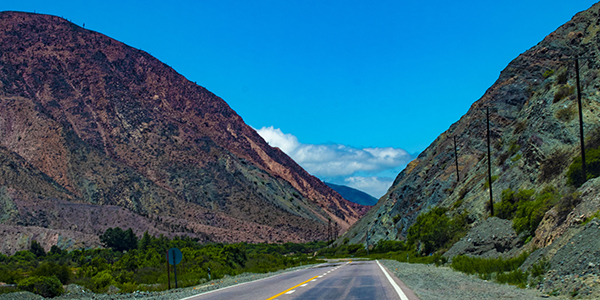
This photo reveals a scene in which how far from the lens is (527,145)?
39219mm

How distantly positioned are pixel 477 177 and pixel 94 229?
228 feet

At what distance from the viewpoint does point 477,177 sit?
50094 millimetres

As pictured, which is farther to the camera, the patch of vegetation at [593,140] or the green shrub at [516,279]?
the patch of vegetation at [593,140]

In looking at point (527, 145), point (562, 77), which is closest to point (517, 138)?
point (562, 77)

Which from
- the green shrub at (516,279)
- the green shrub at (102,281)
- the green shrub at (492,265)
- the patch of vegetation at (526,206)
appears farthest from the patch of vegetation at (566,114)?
the green shrub at (102,281)

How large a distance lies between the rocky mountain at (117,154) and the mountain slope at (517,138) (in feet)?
132

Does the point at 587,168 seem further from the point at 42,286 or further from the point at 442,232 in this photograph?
the point at 42,286

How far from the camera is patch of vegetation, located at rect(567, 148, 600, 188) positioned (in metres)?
27.9

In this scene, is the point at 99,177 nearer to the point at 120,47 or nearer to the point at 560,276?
the point at 120,47

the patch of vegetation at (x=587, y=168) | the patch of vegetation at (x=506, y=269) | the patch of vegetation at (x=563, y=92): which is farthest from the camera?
the patch of vegetation at (x=563, y=92)

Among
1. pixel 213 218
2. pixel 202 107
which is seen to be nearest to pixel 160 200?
pixel 213 218

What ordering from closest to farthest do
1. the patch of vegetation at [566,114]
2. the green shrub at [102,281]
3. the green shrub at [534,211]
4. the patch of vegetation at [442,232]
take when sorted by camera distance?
the green shrub at [102,281]
the green shrub at [534,211]
the patch of vegetation at [566,114]
the patch of vegetation at [442,232]

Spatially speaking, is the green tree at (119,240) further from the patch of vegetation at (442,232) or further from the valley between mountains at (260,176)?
the patch of vegetation at (442,232)

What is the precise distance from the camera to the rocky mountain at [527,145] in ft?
102
